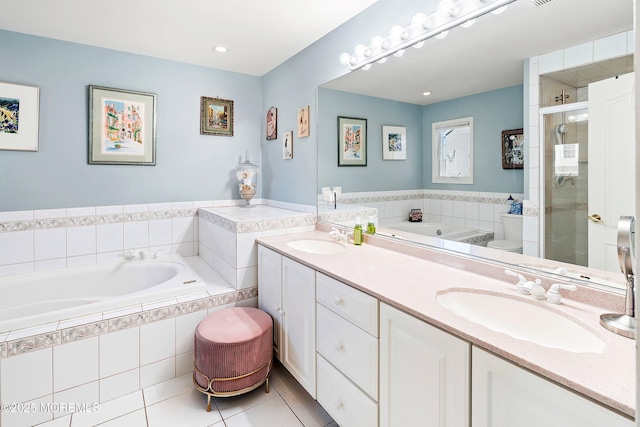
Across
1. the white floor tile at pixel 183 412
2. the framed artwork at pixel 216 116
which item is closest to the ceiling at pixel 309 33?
the framed artwork at pixel 216 116

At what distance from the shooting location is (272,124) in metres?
3.14

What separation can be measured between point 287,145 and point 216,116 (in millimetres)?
807

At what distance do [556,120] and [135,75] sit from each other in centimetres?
298

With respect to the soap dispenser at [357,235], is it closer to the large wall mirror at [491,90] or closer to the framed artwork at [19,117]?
the large wall mirror at [491,90]

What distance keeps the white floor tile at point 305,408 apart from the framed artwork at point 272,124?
2152mm

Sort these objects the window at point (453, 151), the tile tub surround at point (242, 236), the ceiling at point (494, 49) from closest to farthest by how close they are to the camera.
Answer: the ceiling at point (494, 49) → the window at point (453, 151) → the tile tub surround at point (242, 236)

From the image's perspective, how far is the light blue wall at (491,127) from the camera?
135 cm

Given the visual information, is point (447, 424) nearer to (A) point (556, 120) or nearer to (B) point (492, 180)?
(B) point (492, 180)

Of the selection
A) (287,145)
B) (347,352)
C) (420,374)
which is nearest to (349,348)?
(347,352)

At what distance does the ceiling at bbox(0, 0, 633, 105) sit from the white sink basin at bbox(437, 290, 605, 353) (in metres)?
0.89

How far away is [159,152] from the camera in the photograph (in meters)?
2.88

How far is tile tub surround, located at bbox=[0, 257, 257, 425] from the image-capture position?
64.5 inches

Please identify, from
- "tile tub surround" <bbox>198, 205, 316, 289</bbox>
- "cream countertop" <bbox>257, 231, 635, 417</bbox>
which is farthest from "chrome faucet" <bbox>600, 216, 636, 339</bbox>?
"tile tub surround" <bbox>198, 205, 316, 289</bbox>

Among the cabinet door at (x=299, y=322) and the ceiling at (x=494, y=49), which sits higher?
the ceiling at (x=494, y=49)
